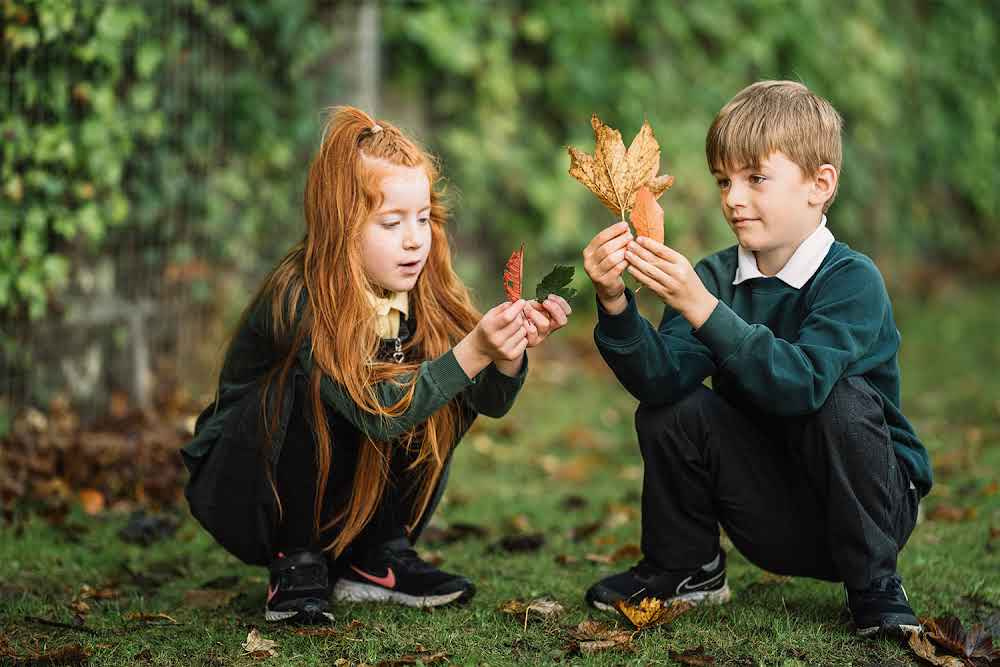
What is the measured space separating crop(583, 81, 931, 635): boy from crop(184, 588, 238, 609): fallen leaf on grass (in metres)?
0.85

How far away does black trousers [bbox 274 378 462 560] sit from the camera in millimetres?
2617

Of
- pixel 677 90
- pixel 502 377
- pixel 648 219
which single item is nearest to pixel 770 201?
pixel 648 219

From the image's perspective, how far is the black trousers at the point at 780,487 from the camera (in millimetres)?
2375

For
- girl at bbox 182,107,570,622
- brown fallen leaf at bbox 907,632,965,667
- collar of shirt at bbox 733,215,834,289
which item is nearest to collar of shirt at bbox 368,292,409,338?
girl at bbox 182,107,570,622

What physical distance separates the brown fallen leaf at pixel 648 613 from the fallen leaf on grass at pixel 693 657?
14 centimetres

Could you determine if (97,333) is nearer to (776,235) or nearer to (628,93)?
(776,235)

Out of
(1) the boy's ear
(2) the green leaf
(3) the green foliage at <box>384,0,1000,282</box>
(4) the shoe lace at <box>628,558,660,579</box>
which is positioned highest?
(3) the green foliage at <box>384,0,1000,282</box>

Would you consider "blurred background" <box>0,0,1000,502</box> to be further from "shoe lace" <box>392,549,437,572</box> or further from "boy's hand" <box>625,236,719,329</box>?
"boy's hand" <box>625,236,719,329</box>

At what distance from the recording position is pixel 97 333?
14.3 feet

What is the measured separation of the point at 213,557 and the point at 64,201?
4.58 feet

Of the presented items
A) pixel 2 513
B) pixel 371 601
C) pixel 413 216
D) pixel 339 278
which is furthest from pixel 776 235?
pixel 2 513

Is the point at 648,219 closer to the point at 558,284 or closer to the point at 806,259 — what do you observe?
the point at 558,284

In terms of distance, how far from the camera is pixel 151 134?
4.25m

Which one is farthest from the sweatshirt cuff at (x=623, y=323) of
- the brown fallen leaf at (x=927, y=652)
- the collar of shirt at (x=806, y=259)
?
the brown fallen leaf at (x=927, y=652)
